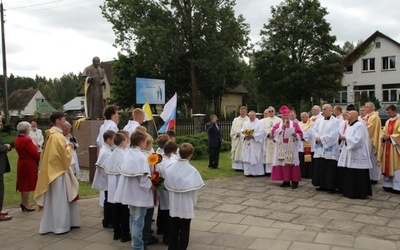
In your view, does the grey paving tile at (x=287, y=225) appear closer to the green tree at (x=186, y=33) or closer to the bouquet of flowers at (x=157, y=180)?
the bouquet of flowers at (x=157, y=180)

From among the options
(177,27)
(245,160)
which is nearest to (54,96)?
(177,27)

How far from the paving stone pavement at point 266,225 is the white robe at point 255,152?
2.51 meters

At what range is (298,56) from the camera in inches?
1492

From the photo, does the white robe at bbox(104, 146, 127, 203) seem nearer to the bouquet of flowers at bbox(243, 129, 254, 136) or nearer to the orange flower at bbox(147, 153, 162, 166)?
the orange flower at bbox(147, 153, 162, 166)

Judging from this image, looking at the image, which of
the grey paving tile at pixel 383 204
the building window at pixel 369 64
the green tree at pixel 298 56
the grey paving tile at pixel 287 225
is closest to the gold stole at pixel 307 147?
the grey paving tile at pixel 383 204

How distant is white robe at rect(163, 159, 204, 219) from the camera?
4621 mm

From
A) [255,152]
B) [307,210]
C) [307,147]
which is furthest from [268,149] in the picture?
[307,210]

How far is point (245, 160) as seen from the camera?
441 inches

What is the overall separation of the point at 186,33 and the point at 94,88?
23979 millimetres

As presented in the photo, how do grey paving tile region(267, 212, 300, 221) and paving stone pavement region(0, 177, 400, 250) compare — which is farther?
grey paving tile region(267, 212, 300, 221)

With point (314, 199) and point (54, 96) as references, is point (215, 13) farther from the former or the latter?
point (54, 96)

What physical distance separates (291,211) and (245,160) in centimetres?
428

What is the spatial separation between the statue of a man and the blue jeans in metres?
6.57

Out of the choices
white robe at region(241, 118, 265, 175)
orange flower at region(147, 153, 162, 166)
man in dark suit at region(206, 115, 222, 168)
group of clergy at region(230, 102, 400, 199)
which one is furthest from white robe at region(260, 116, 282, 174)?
orange flower at region(147, 153, 162, 166)
